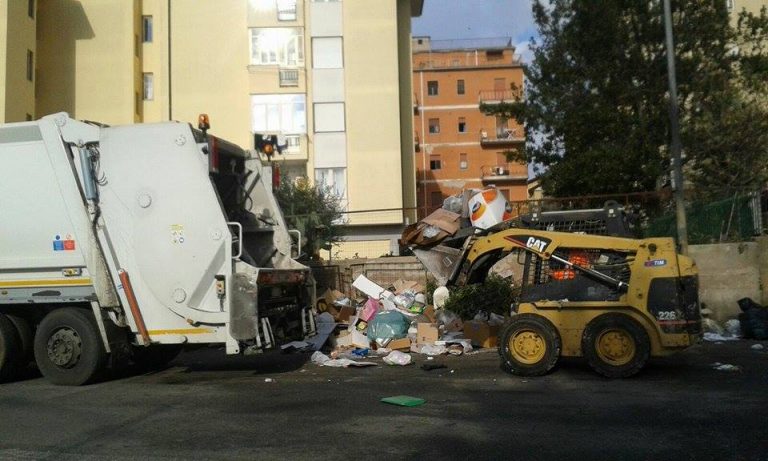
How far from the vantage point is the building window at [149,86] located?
1171 inches

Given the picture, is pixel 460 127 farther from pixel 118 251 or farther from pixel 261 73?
pixel 118 251

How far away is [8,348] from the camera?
26.9 ft

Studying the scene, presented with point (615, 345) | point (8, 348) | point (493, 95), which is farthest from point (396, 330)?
point (493, 95)

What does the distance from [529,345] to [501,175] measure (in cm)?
4618

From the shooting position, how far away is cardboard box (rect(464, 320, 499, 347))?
10523mm

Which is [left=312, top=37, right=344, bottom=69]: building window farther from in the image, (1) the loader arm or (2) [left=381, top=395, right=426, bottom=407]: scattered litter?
(2) [left=381, top=395, right=426, bottom=407]: scattered litter

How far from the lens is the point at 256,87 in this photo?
28297 millimetres

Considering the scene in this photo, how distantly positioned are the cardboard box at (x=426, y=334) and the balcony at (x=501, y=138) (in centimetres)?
4480

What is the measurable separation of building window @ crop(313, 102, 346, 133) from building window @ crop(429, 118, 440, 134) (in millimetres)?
26845

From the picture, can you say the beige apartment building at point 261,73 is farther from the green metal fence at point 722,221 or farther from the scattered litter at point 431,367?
the scattered litter at point 431,367

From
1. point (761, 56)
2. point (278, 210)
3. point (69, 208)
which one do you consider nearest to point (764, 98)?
point (761, 56)

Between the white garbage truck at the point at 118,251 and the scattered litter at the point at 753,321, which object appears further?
the scattered litter at the point at 753,321

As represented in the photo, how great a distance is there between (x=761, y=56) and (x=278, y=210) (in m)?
16.5

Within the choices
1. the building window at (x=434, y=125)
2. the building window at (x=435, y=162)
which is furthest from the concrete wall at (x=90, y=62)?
the building window at (x=434, y=125)
